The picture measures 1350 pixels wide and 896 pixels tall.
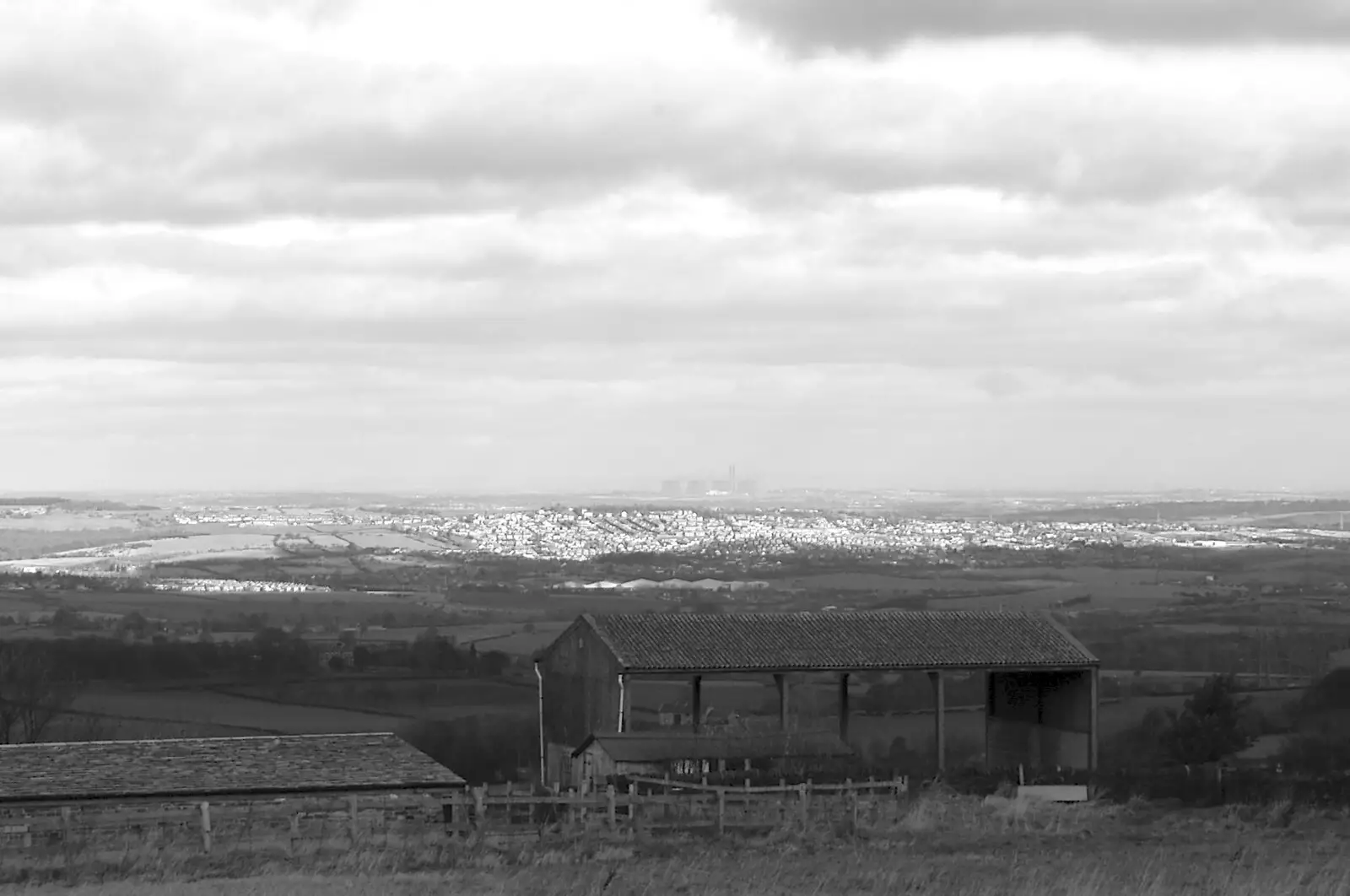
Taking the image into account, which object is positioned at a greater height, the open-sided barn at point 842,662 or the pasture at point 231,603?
the open-sided barn at point 842,662

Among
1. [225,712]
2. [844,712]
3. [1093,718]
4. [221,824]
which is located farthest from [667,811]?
[225,712]

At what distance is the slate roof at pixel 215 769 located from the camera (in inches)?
1007

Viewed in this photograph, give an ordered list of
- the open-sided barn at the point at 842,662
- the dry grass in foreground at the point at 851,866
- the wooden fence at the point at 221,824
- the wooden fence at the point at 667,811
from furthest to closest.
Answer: the open-sided barn at the point at 842,662 → the wooden fence at the point at 667,811 → the wooden fence at the point at 221,824 → the dry grass in foreground at the point at 851,866

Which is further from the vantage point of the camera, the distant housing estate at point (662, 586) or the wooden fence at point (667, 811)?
the distant housing estate at point (662, 586)

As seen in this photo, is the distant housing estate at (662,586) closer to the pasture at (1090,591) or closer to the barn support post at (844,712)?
the pasture at (1090,591)

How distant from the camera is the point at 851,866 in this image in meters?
17.9

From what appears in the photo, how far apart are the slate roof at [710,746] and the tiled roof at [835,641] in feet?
5.40

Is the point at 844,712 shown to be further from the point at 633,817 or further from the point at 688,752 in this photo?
the point at 633,817

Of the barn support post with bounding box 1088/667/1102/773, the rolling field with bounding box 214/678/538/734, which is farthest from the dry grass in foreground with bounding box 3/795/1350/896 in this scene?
the rolling field with bounding box 214/678/538/734

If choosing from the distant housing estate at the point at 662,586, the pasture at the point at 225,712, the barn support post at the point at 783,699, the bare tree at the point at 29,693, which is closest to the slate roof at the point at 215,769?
the barn support post at the point at 783,699

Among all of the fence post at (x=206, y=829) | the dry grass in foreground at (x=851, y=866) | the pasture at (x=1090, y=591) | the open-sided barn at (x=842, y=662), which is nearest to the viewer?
the dry grass in foreground at (x=851, y=866)

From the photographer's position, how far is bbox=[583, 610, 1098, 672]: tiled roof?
3594 centimetres

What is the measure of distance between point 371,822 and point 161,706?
41756 millimetres

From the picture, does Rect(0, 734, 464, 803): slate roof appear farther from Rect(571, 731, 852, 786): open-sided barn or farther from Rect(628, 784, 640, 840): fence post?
Rect(571, 731, 852, 786): open-sided barn
